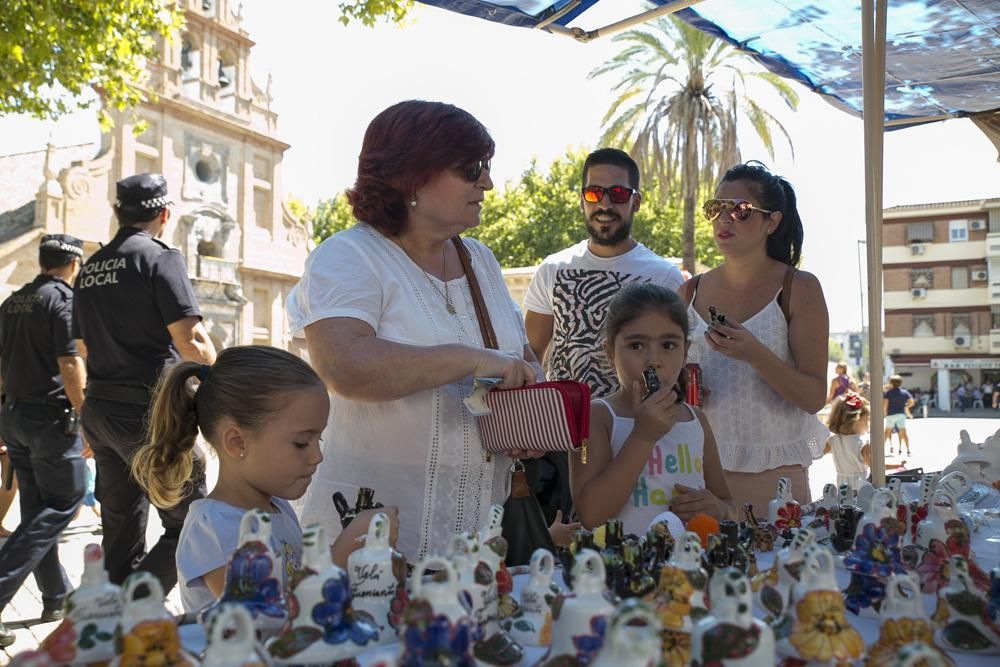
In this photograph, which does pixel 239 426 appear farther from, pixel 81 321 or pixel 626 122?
pixel 626 122

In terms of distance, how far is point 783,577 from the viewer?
1547mm

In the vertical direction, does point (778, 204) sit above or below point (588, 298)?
above

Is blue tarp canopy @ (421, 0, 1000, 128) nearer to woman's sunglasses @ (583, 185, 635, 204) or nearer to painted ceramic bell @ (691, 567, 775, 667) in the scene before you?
woman's sunglasses @ (583, 185, 635, 204)

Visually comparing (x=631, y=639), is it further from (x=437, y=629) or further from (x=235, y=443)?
(x=235, y=443)

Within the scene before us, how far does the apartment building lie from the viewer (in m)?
48.8

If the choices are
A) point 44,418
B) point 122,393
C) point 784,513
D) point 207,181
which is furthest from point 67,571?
point 207,181

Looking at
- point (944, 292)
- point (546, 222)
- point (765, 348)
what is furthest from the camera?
point (944, 292)

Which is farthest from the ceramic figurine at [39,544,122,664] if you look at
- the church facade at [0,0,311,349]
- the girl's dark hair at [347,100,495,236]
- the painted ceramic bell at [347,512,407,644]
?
the church facade at [0,0,311,349]

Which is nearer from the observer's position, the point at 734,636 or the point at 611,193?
the point at 734,636

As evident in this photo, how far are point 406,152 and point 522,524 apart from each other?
105 centimetres

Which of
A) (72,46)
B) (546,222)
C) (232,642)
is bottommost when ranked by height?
(232,642)

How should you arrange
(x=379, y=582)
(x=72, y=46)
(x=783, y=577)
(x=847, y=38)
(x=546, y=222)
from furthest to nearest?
(x=546, y=222), (x=72, y=46), (x=847, y=38), (x=783, y=577), (x=379, y=582)

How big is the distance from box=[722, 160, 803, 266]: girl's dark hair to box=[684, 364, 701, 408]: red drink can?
596 millimetres

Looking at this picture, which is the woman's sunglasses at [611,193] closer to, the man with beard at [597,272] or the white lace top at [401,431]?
the man with beard at [597,272]
